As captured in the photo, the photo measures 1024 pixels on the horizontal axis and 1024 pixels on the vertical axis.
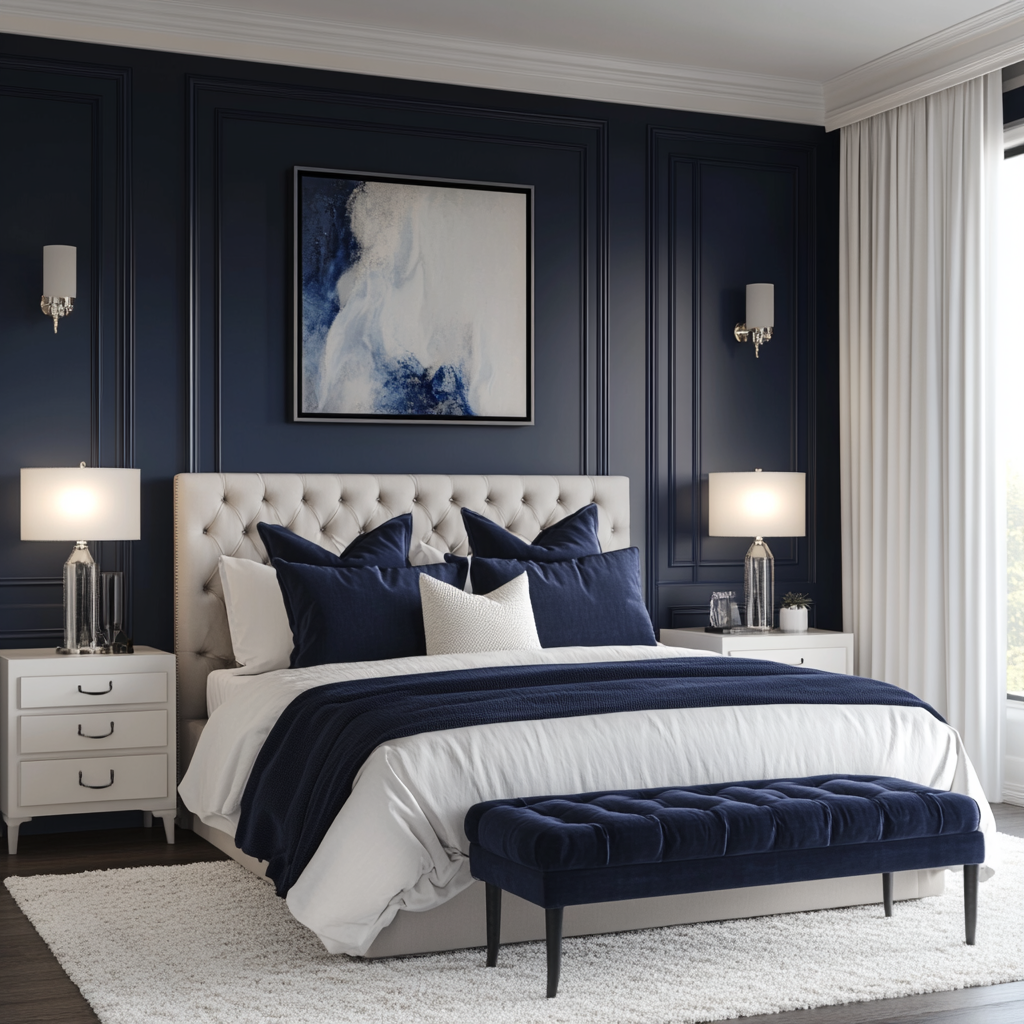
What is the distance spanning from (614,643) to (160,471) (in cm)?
190

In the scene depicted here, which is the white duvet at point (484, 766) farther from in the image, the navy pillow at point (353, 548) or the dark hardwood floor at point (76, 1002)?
the navy pillow at point (353, 548)

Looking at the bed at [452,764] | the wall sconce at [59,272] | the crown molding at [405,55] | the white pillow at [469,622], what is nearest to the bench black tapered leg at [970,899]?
the bed at [452,764]

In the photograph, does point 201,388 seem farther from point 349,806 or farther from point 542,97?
point 349,806

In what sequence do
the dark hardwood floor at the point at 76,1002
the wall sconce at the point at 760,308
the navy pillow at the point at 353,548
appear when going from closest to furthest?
the dark hardwood floor at the point at 76,1002, the navy pillow at the point at 353,548, the wall sconce at the point at 760,308

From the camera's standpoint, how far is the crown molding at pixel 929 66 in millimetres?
5188

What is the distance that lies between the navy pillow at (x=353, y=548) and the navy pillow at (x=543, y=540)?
1.03ft

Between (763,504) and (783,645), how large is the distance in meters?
0.62

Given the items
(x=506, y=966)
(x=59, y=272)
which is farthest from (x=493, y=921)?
(x=59, y=272)

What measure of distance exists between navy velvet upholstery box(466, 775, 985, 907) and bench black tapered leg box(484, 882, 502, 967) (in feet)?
0.23

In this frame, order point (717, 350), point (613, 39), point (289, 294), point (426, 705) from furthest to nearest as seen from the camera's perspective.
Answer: point (717, 350)
point (613, 39)
point (289, 294)
point (426, 705)

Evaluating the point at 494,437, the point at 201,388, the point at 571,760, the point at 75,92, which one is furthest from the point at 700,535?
the point at 75,92

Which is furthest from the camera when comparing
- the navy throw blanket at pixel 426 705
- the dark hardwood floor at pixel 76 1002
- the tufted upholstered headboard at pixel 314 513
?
the tufted upholstered headboard at pixel 314 513

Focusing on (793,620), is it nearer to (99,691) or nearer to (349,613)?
(349,613)

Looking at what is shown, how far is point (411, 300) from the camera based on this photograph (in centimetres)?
550
